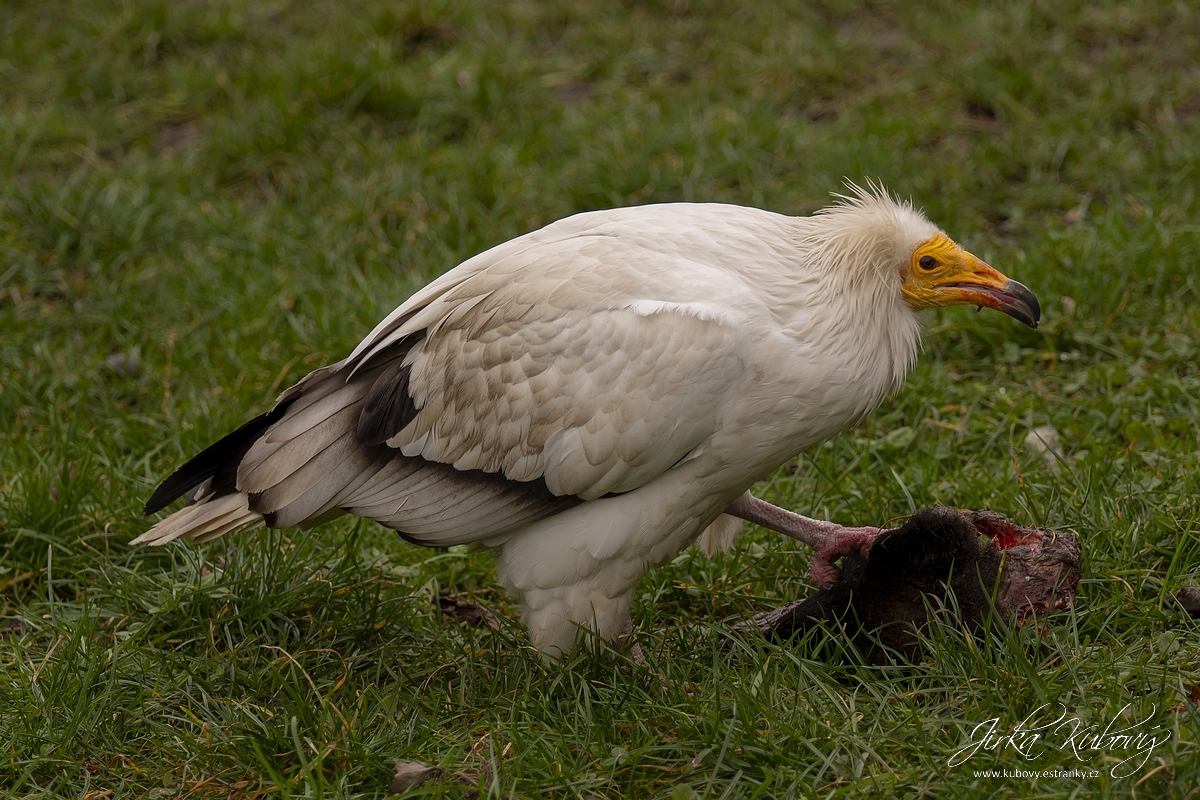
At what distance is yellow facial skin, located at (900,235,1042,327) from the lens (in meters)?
3.28

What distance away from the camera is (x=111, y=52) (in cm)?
731

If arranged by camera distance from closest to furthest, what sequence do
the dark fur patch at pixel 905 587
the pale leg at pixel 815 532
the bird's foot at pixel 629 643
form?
the dark fur patch at pixel 905 587, the bird's foot at pixel 629 643, the pale leg at pixel 815 532

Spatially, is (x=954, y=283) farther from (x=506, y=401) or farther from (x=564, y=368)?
(x=506, y=401)

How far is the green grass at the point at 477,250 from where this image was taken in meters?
3.06

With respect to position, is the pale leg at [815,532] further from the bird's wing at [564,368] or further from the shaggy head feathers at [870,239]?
the shaggy head feathers at [870,239]

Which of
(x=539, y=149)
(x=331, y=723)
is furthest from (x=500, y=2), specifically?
(x=331, y=723)

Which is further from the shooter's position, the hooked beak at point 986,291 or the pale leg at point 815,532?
the pale leg at point 815,532

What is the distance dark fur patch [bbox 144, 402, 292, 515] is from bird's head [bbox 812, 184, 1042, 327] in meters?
1.73

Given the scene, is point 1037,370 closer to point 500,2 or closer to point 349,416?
point 349,416


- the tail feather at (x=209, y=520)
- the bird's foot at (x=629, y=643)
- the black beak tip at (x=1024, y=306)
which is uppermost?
the tail feather at (x=209, y=520)

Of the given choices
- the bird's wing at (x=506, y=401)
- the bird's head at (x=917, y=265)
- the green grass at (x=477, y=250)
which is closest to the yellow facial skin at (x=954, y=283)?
the bird's head at (x=917, y=265)

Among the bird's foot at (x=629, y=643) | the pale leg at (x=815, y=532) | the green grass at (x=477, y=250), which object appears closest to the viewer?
the green grass at (x=477, y=250)

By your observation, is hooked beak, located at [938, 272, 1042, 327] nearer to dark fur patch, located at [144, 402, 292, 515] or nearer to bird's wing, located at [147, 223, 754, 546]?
bird's wing, located at [147, 223, 754, 546]

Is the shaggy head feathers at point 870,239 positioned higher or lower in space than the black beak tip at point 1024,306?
higher
